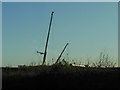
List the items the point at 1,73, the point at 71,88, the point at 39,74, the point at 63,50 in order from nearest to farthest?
1. the point at 71,88
2. the point at 39,74
3. the point at 1,73
4. the point at 63,50

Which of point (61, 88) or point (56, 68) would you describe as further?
point (56, 68)

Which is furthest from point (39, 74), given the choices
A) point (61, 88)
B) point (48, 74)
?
point (61, 88)

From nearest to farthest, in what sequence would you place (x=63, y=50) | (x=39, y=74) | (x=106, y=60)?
(x=39, y=74) → (x=106, y=60) → (x=63, y=50)

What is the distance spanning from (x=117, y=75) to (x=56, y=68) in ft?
12.0

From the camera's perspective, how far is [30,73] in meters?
19.6

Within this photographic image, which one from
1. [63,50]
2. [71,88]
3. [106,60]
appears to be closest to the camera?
[71,88]

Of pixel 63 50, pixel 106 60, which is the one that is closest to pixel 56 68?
pixel 106 60

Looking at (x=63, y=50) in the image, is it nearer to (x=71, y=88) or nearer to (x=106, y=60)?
(x=106, y=60)

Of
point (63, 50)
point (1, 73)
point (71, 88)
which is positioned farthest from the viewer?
point (63, 50)

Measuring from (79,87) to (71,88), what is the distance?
0.39m

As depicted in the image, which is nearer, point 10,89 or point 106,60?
point 10,89

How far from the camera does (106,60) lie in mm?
30281

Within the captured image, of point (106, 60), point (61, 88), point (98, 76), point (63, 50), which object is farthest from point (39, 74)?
point (63, 50)

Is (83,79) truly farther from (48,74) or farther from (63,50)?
(63,50)
